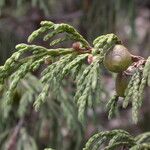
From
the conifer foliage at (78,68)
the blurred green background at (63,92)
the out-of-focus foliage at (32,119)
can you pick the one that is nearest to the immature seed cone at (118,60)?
the conifer foliage at (78,68)

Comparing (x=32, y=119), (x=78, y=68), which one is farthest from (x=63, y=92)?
(x=78, y=68)

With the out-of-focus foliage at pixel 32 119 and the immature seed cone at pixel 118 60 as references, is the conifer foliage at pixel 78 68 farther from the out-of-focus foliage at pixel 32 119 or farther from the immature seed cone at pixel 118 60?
the out-of-focus foliage at pixel 32 119

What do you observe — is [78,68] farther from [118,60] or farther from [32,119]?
[32,119]

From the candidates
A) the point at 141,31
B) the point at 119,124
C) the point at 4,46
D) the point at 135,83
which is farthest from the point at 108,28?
the point at 141,31

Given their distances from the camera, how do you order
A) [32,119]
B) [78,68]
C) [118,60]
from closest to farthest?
1. [118,60]
2. [78,68]
3. [32,119]

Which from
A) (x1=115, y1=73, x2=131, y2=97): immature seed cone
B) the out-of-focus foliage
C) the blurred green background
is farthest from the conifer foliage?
the out-of-focus foliage

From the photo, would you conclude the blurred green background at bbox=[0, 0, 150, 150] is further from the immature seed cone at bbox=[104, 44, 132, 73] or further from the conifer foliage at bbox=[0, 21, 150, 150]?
the immature seed cone at bbox=[104, 44, 132, 73]

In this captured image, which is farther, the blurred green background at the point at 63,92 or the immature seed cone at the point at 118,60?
the blurred green background at the point at 63,92

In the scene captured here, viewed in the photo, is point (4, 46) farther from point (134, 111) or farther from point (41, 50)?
point (134, 111)

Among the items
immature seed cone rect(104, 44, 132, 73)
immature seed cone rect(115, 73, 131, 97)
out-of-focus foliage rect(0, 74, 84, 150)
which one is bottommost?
out-of-focus foliage rect(0, 74, 84, 150)
